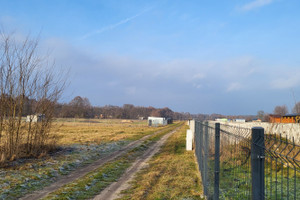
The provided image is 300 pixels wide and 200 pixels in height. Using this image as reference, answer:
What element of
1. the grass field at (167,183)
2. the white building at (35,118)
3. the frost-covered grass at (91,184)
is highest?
the white building at (35,118)

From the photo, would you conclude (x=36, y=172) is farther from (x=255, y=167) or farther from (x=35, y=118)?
(x=255, y=167)

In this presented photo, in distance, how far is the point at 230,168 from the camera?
3.43 meters

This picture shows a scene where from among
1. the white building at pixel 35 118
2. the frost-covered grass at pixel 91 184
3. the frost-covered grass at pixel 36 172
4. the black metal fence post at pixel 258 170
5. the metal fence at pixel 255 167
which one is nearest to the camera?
the metal fence at pixel 255 167

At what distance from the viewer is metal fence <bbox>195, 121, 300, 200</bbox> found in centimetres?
164

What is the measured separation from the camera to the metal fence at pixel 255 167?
1.64 m

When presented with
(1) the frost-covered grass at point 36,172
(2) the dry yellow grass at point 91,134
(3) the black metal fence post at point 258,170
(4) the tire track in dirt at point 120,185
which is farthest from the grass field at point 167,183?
(2) the dry yellow grass at point 91,134

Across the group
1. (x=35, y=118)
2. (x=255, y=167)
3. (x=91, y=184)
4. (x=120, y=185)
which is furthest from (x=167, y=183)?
(x=35, y=118)

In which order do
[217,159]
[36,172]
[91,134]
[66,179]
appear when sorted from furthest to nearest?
[91,134] → [36,172] → [66,179] → [217,159]

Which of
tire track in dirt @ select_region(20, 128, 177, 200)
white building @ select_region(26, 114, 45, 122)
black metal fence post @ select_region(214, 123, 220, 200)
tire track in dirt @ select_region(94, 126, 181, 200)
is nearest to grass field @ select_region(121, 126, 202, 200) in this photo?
tire track in dirt @ select_region(94, 126, 181, 200)

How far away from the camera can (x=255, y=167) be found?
203cm

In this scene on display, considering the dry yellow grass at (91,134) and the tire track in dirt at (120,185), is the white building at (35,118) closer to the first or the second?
the dry yellow grass at (91,134)

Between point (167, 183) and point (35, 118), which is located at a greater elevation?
point (35, 118)

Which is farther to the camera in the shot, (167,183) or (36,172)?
(36,172)

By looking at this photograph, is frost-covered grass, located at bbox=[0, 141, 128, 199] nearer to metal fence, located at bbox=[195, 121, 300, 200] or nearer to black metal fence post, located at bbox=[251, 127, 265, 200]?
metal fence, located at bbox=[195, 121, 300, 200]
